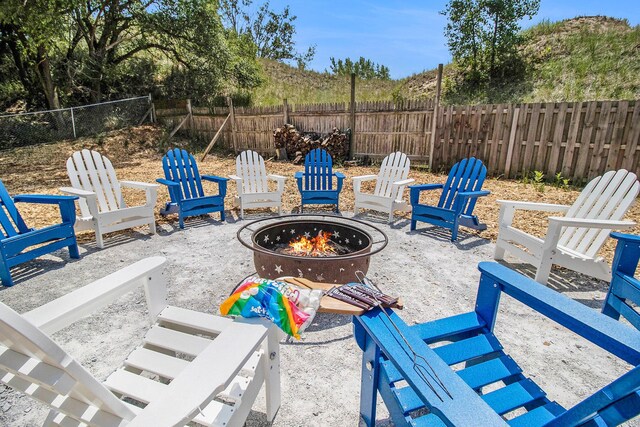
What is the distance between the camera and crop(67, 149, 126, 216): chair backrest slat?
142 inches

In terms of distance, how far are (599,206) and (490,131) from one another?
4046 mm

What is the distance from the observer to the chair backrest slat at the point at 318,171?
4.73 metres

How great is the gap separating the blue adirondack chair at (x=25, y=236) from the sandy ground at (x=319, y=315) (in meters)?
0.18

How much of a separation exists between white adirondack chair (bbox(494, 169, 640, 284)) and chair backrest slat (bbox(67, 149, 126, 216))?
4385 mm

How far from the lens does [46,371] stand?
803mm

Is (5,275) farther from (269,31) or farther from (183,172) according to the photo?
(269,31)

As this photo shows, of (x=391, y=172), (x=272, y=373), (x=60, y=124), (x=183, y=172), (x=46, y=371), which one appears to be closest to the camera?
(x=46, y=371)


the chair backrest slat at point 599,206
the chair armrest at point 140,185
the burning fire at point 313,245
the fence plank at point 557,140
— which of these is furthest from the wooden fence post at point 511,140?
the chair armrest at point 140,185

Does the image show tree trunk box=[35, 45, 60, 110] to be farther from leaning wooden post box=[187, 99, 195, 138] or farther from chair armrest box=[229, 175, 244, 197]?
chair armrest box=[229, 175, 244, 197]

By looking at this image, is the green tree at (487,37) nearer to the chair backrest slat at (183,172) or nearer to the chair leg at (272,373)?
the chair backrest slat at (183,172)

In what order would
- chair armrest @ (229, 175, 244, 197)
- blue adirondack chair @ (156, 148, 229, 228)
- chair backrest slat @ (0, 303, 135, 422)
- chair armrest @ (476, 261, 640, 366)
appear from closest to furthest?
1. chair backrest slat @ (0, 303, 135, 422)
2. chair armrest @ (476, 261, 640, 366)
3. blue adirondack chair @ (156, 148, 229, 228)
4. chair armrest @ (229, 175, 244, 197)

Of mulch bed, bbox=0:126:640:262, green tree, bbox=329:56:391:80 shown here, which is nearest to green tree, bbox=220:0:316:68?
green tree, bbox=329:56:391:80

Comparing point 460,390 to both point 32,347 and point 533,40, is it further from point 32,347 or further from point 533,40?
point 533,40

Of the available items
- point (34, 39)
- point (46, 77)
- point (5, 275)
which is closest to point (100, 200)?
point (5, 275)
